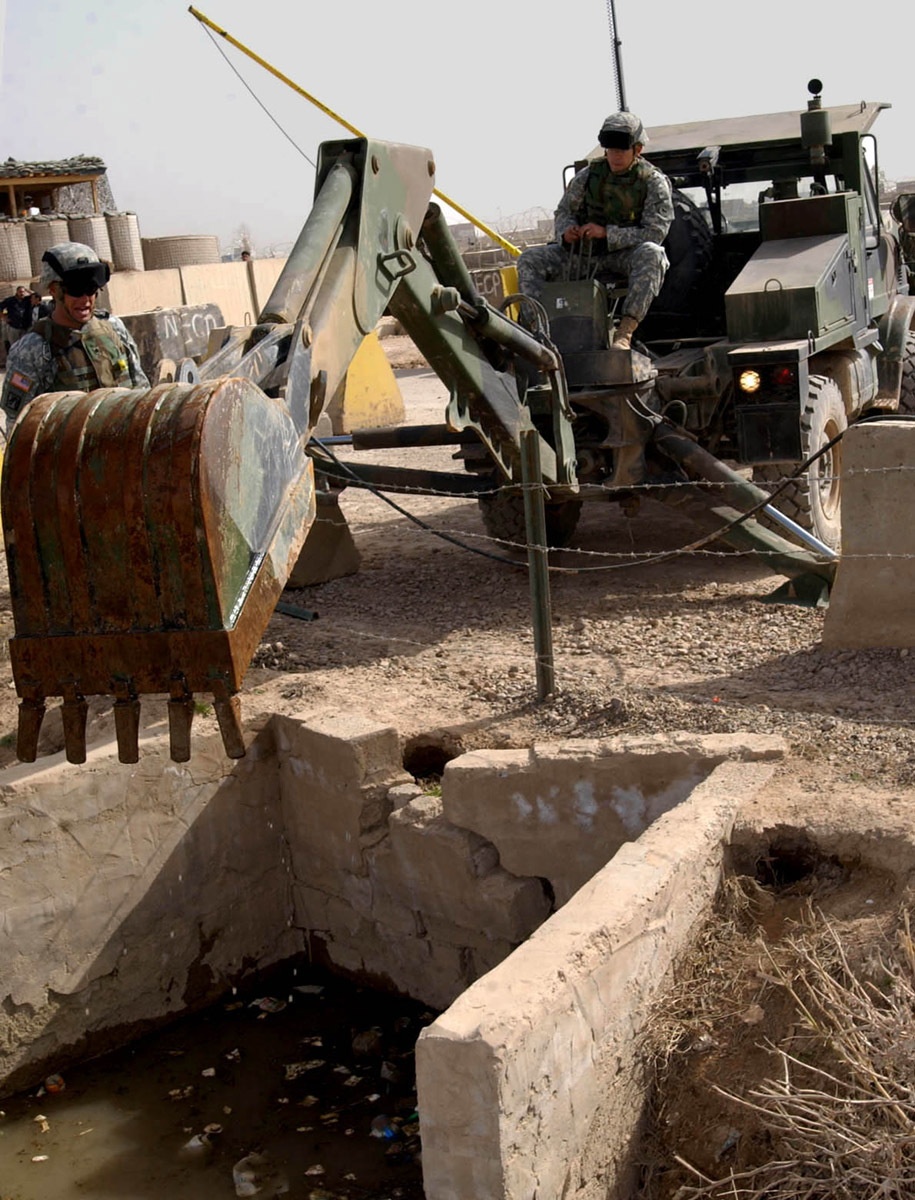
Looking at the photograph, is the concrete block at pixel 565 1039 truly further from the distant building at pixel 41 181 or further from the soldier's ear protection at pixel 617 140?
the distant building at pixel 41 181

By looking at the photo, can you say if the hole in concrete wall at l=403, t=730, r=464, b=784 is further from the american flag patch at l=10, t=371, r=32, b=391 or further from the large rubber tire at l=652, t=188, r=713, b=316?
the large rubber tire at l=652, t=188, r=713, b=316

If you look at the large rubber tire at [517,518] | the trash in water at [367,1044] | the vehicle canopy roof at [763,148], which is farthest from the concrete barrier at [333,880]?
the vehicle canopy roof at [763,148]

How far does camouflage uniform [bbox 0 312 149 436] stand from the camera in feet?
20.0

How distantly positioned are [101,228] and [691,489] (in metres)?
19.2

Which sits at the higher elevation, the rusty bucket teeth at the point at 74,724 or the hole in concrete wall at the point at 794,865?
the rusty bucket teeth at the point at 74,724

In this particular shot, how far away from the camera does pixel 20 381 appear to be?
20.1 ft

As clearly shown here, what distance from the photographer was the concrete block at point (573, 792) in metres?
4.85

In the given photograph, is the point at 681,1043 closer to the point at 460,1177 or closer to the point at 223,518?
the point at 460,1177

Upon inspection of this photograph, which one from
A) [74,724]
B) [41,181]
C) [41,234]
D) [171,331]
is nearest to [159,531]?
[74,724]

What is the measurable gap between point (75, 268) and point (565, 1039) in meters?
3.87

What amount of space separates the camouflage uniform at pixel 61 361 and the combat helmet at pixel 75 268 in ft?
0.73

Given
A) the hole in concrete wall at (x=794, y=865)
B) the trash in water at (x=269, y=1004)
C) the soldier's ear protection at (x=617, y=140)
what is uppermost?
the soldier's ear protection at (x=617, y=140)

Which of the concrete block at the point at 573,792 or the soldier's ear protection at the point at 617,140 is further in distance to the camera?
the soldier's ear protection at the point at 617,140

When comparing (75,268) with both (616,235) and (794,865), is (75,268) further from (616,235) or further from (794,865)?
(794,865)
